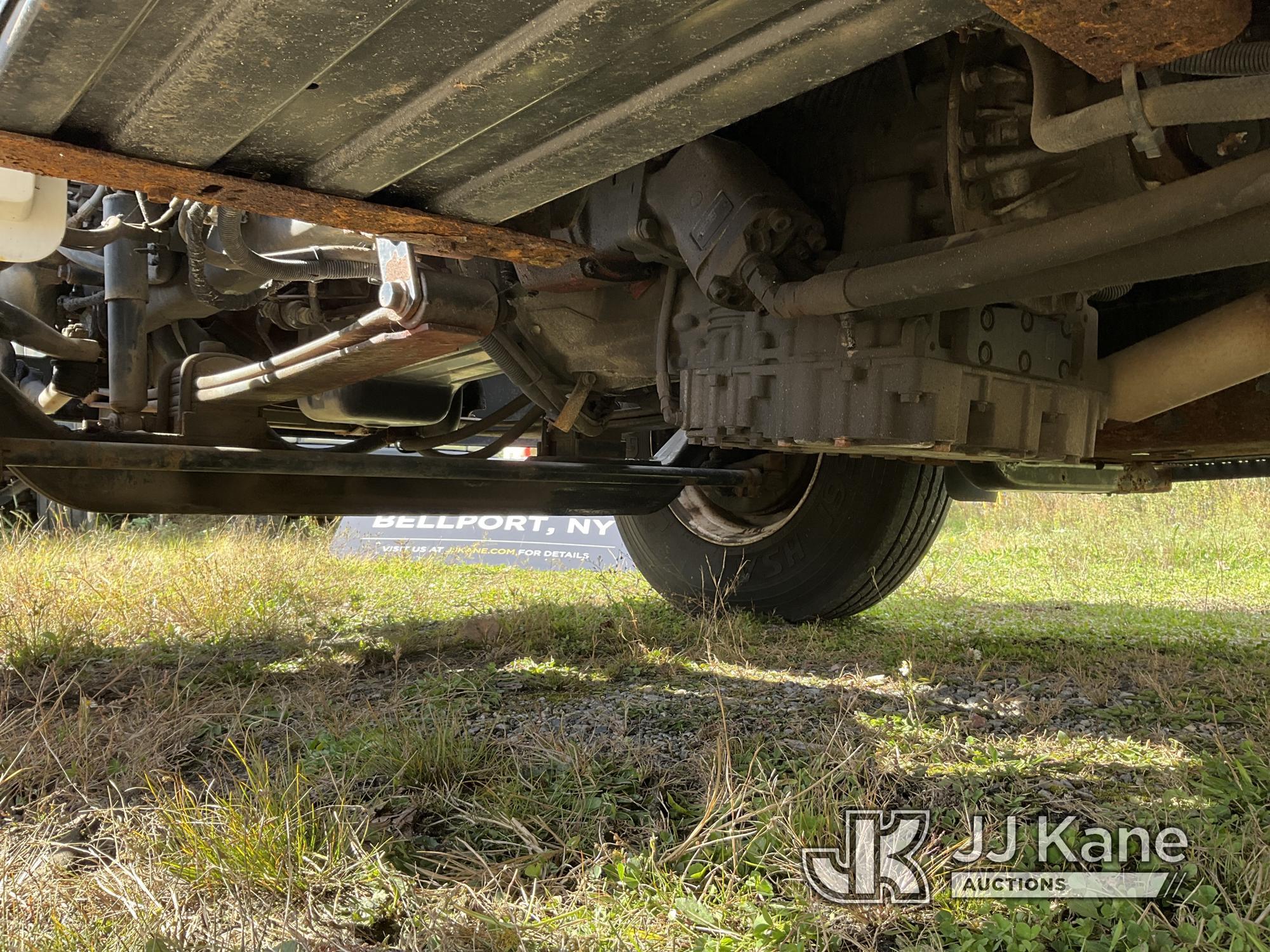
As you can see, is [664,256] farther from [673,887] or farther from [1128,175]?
[673,887]

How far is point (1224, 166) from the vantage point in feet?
3.84

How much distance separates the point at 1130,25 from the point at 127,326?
2505 mm

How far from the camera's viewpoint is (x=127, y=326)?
2.63m

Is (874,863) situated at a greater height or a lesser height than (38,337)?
lesser

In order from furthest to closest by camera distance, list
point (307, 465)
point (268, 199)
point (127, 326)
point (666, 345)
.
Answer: point (127, 326) → point (307, 465) → point (666, 345) → point (268, 199)

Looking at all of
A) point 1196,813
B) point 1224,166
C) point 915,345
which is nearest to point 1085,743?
point 1196,813

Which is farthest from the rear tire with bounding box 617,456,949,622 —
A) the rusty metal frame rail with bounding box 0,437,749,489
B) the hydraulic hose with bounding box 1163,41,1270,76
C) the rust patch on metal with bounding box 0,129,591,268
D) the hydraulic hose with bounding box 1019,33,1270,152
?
the hydraulic hose with bounding box 1163,41,1270,76

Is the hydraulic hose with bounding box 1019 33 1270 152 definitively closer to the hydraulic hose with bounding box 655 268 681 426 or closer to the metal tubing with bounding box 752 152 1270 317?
the metal tubing with bounding box 752 152 1270 317

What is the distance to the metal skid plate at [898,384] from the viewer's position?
1.63 metres

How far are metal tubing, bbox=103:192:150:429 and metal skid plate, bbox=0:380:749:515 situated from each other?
0.25m

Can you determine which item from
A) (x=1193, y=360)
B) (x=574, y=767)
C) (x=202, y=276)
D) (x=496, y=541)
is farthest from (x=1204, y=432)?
(x=496, y=541)

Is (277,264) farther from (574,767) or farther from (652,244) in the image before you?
(574,767)

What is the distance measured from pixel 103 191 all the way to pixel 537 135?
5.62ft

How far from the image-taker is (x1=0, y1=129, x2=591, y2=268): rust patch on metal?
1317mm
